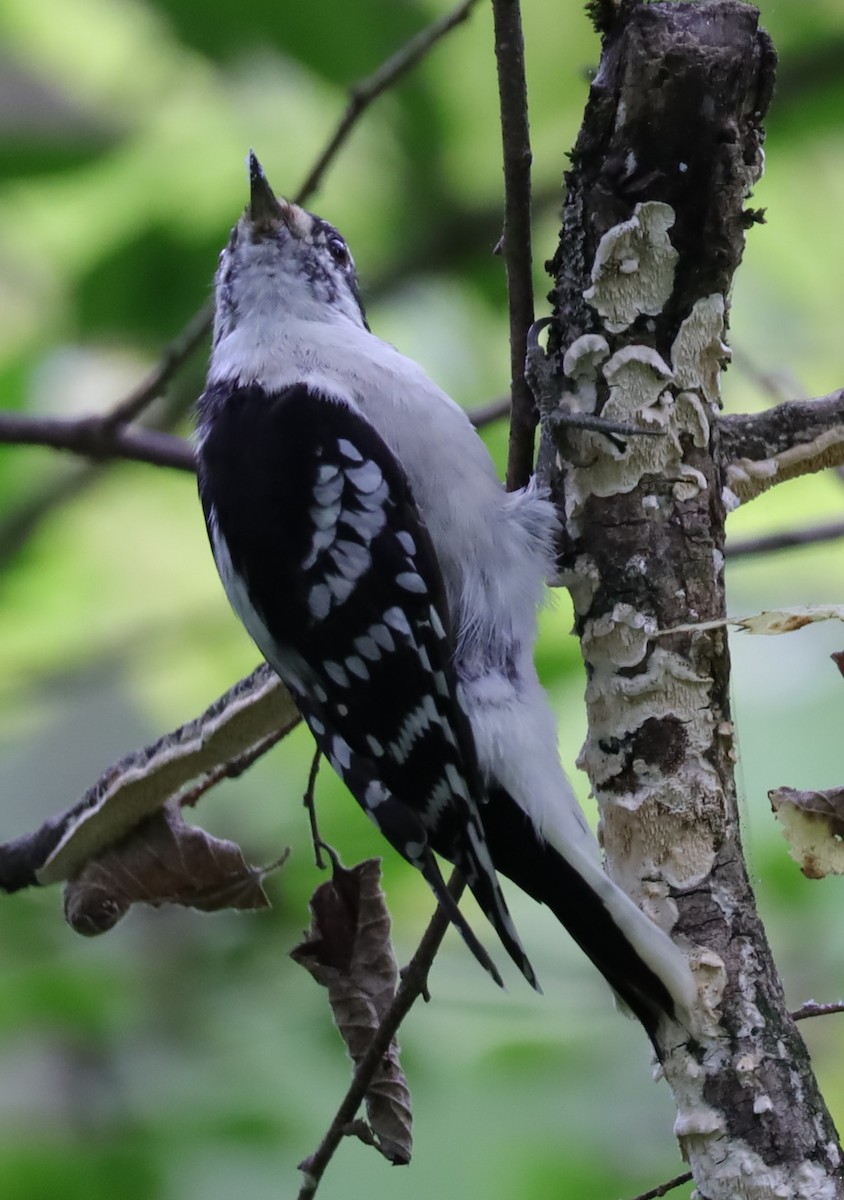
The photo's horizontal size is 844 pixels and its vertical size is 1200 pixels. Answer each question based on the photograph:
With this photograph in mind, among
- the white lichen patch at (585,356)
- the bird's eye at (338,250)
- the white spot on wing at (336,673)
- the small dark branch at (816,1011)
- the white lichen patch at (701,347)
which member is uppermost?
the bird's eye at (338,250)

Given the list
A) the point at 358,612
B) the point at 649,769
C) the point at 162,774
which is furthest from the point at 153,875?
the point at 649,769

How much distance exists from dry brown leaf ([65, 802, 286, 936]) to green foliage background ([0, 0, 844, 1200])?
1.48 feet

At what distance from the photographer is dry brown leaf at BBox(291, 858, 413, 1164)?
1.41 metres

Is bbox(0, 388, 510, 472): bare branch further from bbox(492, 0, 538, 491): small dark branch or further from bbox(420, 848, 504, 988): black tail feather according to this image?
bbox(420, 848, 504, 988): black tail feather

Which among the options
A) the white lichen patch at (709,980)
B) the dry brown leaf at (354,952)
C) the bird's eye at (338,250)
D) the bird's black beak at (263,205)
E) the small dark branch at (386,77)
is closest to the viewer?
the white lichen patch at (709,980)

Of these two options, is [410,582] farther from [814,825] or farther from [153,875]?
[814,825]

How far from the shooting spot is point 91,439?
1915 mm

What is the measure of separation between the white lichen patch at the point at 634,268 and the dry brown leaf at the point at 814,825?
1.58ft

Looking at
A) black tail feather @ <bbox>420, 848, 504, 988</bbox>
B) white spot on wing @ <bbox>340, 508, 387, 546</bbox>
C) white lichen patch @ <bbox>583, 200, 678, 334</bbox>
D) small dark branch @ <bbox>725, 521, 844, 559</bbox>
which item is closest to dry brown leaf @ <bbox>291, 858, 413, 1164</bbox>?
black tail feather @ <bbox>420, 848, 504, 988</bbox>

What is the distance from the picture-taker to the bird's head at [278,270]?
Answer: 6.27 feet

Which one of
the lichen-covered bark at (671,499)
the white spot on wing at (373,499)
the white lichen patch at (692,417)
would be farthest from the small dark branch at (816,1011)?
the white spot on wing at (373,499)

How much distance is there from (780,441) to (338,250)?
0.89m

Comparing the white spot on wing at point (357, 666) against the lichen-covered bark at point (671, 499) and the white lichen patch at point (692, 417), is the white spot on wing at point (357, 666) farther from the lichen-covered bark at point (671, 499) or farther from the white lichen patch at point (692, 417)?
the white lichen patch at point (692, 417)

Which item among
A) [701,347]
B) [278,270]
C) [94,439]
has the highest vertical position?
[278,270]
